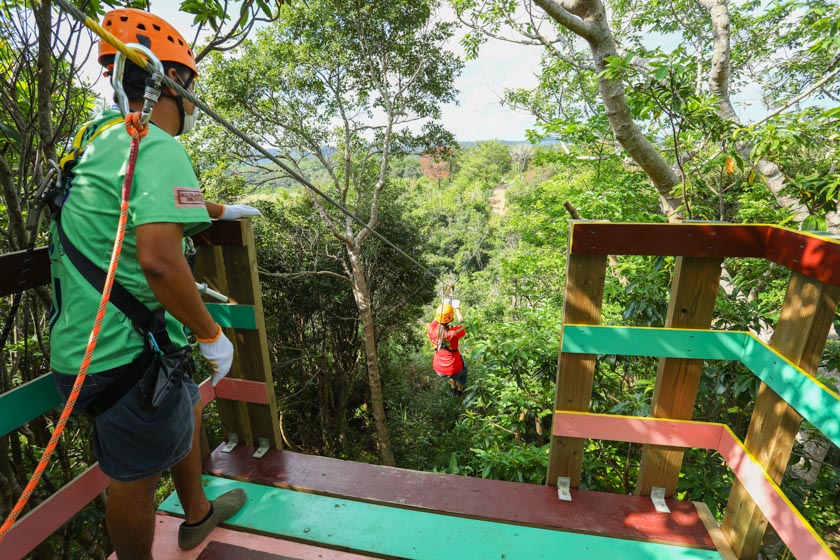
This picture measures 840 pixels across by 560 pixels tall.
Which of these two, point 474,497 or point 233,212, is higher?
point 233,212

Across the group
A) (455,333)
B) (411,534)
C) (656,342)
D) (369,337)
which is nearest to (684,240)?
(656,342)

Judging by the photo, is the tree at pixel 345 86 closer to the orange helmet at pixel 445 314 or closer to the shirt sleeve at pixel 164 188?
the orange helmet at pixel 445 314

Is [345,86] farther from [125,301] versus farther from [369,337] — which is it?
[125,301]

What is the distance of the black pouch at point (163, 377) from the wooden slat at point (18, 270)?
0.58 m

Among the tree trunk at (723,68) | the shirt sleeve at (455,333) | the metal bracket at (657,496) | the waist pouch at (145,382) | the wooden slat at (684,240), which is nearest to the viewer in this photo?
the waist pouch at (145,382)

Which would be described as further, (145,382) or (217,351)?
(217,351)

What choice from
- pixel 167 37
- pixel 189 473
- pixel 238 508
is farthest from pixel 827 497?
pixel 167 37

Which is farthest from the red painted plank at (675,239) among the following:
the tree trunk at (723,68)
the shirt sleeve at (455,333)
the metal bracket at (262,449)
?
the tree trunk at (723,68)

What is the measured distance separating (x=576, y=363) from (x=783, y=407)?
2.13 ft

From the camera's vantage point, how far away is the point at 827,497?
2875 mm

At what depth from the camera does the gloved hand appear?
1.30m

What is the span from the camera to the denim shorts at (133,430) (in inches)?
46.0

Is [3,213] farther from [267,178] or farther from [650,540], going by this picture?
[267,178]

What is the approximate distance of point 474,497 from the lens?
184 cm
